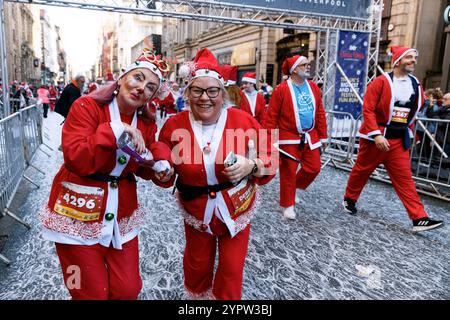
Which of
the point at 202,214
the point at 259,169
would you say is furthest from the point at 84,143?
the point at 259,169

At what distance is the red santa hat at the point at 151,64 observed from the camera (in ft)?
6.24

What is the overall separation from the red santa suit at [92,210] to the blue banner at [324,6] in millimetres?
6722

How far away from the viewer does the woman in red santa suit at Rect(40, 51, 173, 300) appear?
5.78ft

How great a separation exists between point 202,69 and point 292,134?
2371 mm

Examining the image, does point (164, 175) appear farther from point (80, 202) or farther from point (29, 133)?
point (29, 133)

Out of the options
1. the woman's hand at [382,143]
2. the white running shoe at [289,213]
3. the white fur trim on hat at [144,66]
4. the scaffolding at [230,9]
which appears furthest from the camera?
the scaffolding at [230,9]

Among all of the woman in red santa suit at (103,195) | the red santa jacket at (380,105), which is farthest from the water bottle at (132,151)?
the red santa jacket at (380,105)

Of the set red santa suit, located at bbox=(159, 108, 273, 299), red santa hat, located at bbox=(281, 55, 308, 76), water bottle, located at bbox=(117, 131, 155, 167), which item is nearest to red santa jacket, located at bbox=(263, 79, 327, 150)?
red santa hat, located at bbox=(281, 55, 308, 76)

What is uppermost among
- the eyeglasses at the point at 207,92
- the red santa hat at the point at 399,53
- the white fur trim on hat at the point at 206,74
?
the red santa hat at the point at 399,53

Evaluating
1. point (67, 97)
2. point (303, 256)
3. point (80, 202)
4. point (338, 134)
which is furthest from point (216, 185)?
point (338, 134)

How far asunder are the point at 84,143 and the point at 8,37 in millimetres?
31732

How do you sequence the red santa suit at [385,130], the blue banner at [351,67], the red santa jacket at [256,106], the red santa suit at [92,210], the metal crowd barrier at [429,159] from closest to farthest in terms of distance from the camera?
the red santa suit at [92,210]
the red santa suit at [385,130]
the metal crowd barrier at [429,159]
the red santa jacket at [256,106]
the blue banner at [351,67]

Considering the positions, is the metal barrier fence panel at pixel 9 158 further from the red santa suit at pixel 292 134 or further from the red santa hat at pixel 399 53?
the red santa hat at pixel 399 53

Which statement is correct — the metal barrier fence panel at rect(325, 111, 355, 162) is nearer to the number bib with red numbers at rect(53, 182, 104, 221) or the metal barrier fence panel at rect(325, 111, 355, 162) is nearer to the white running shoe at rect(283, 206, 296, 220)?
the white running shoe at rect(283, 206, 296, 220)
